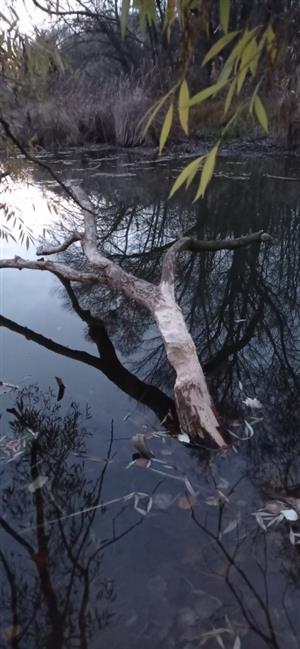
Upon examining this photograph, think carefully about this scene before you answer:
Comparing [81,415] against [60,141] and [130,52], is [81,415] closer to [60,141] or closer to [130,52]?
[60,141]

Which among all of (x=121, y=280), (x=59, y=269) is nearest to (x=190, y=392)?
(x=121, y=280)

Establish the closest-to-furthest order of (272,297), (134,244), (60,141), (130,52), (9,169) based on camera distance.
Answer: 1. (9,169)
2. (272,297)
3. (134,244)
4. (60,141)
5. (130,52)

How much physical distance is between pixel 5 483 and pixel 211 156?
1.52 m

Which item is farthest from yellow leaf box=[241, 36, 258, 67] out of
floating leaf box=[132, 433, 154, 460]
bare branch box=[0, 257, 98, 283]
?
bare branch box=[0, 257, 98, 283]

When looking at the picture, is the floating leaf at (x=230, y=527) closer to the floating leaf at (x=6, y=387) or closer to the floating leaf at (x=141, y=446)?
the floating leaf at (x=141, y=446)

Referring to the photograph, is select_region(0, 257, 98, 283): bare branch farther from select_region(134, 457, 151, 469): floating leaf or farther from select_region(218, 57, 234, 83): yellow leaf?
select_region(218, 57, 234, 83): yellow leaf

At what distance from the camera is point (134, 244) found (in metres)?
5.15

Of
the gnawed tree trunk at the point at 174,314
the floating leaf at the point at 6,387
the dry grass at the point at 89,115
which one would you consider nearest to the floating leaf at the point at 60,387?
the floating leaf at the point at 6,387

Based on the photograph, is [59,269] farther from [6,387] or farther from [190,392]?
[190,392]

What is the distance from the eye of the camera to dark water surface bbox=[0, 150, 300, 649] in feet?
4.40

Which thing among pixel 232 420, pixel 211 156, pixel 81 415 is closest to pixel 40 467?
pixel 81 415

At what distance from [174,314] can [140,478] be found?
3.12 ft

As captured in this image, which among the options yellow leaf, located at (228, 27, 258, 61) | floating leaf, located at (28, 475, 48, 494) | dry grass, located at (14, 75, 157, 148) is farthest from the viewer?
dry grass, located at (14, 75, 157, 148)

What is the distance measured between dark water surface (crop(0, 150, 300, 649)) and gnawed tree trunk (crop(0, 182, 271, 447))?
0.12 meters
